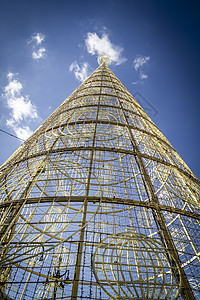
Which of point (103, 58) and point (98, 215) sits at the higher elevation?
point (103, 58)

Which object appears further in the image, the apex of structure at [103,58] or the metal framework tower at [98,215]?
the apex of structure at [103,58]

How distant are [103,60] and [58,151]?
2078cm

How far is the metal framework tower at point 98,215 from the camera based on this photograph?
12.9 feet

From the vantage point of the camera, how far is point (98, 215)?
895 cm

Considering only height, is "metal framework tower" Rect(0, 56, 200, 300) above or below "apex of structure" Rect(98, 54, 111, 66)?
below

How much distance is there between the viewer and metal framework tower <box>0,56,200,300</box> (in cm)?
395

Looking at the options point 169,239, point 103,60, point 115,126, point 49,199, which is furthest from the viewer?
point 103,60

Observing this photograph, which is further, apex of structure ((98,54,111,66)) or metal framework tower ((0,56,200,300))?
apex of structure ((98,54,111,66))

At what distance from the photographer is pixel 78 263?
389 centimetres

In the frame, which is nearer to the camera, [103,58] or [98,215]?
[98,215]

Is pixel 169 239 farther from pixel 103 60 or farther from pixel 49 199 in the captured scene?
pixel 103 60

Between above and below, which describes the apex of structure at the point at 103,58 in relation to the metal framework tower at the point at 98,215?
above

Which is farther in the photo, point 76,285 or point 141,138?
point 141,138

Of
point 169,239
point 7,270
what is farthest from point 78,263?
point 7,270
